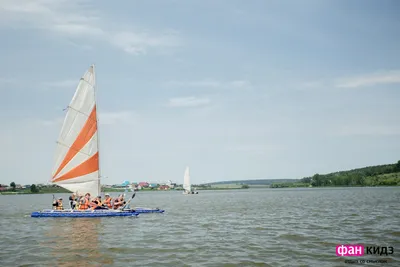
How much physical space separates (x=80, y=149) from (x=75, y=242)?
14.1 m

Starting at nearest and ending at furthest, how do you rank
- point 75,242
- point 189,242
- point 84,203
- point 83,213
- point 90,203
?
point 189,242
point 75,242
point 83,213
point 90,203
point 84,203

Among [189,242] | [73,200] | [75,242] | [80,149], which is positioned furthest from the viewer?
[73,200]

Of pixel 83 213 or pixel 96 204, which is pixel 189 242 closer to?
pixel 83 213

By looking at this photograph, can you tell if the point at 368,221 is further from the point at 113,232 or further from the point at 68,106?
the point at 68,106

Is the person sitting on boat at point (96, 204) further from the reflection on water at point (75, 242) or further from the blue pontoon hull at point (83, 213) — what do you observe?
the reflection on water at point (75, 242)

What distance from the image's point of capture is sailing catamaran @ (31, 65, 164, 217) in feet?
120

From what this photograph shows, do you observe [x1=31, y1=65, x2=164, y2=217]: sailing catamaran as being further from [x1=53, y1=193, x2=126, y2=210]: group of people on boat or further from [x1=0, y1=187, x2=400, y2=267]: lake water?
[x1=0, y1=187, x2=400, y2=267]: lake water

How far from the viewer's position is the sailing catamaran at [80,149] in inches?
1446

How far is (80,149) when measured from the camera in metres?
37.0

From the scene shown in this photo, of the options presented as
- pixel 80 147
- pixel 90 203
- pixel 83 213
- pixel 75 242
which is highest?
pixel 80 147

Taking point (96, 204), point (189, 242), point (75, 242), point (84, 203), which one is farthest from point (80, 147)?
point (189, 242)

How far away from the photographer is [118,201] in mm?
39219

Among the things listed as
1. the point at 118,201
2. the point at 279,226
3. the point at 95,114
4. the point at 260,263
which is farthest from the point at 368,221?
the point at 95,114

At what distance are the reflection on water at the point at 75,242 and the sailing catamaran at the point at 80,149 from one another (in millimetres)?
3175
